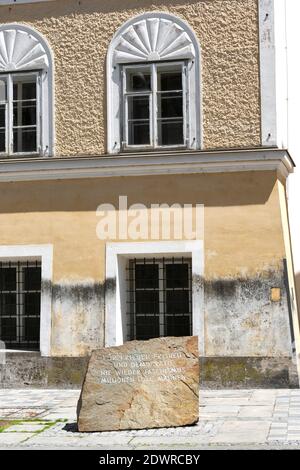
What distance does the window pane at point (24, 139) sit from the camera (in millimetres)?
16125

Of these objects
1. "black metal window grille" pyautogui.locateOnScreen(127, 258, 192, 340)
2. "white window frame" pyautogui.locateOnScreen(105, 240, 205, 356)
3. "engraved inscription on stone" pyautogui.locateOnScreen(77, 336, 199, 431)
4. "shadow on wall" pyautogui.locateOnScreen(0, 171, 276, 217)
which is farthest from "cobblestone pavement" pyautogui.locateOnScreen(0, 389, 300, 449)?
"shadow on wall" pyautogui.locateOnScreen(0, 171, 276, 217)

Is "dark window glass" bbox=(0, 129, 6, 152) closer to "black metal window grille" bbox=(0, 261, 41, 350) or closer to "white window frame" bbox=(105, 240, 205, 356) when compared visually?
"black metal window grille" bbox=(0, 261, 41, 350)

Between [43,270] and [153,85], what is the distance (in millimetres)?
3773

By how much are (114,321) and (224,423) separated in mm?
4243

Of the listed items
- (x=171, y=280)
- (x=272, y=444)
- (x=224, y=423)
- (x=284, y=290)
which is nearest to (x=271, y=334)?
(x=284, y=290)

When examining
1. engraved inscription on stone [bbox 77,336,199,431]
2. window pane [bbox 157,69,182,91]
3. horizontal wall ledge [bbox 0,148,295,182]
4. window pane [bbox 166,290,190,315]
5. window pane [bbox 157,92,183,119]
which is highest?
window pane [bbox 157,69,182,91]

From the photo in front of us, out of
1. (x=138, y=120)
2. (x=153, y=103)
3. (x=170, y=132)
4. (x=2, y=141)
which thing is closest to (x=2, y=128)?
(x=2, y=141)

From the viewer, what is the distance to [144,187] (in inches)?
605

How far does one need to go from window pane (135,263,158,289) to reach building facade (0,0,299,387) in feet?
0.06

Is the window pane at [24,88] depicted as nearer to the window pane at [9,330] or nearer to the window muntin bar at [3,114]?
the window muntin bar at [3,114]

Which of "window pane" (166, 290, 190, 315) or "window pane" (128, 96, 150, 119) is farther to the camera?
"window pane" (166, 290, 190, 315)

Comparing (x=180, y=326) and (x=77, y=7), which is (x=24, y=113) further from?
(x=180, y=326)

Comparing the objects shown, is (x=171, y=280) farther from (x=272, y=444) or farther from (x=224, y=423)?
(x=272, y=444)

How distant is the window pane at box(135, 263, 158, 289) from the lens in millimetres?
15945
